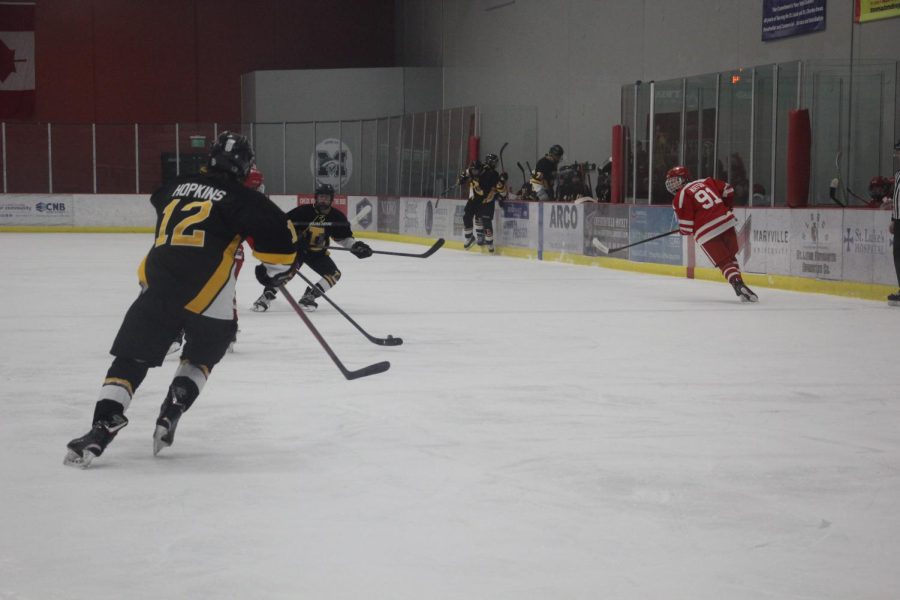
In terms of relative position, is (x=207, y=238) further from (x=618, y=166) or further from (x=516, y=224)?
(x=516, y=224)

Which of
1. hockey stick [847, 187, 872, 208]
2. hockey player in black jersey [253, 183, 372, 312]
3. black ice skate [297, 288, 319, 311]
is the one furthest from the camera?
hockey stick [847, 187, 872, 208]

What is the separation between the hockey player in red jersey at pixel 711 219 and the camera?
1114 cm

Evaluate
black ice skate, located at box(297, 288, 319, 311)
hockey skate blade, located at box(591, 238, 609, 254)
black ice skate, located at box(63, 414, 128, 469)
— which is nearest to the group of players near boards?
black ice skate, located at box(63, 414, 128, 469)

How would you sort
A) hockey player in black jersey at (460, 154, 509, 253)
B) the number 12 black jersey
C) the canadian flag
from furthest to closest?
the canadian flag, hockey player in black jersey at (460, 154, 509, 253), the number 12 black jersey

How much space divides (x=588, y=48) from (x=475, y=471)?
55.2 ft

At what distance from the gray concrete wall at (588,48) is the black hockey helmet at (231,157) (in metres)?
10.5

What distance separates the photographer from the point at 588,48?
66.4 ft

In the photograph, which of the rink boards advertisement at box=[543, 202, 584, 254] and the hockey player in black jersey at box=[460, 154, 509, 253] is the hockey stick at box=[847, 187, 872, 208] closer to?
the rink boards advertisement at box=[543, 202, 584, 254]

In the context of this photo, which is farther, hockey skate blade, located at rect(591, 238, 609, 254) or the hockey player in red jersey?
hockey skate blade, located at rect(591, 238, 609, 254)

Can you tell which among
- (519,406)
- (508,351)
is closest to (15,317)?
(508,351)

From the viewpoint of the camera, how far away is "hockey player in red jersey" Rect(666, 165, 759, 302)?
11141 mm

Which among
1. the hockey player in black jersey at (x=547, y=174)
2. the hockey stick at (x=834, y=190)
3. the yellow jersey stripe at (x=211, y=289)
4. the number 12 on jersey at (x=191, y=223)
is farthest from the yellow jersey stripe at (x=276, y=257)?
the hockey player in black jersey at (x=547, y=174)

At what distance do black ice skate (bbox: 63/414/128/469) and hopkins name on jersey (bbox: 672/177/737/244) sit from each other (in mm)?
7905

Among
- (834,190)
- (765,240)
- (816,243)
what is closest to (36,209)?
(765,240)
